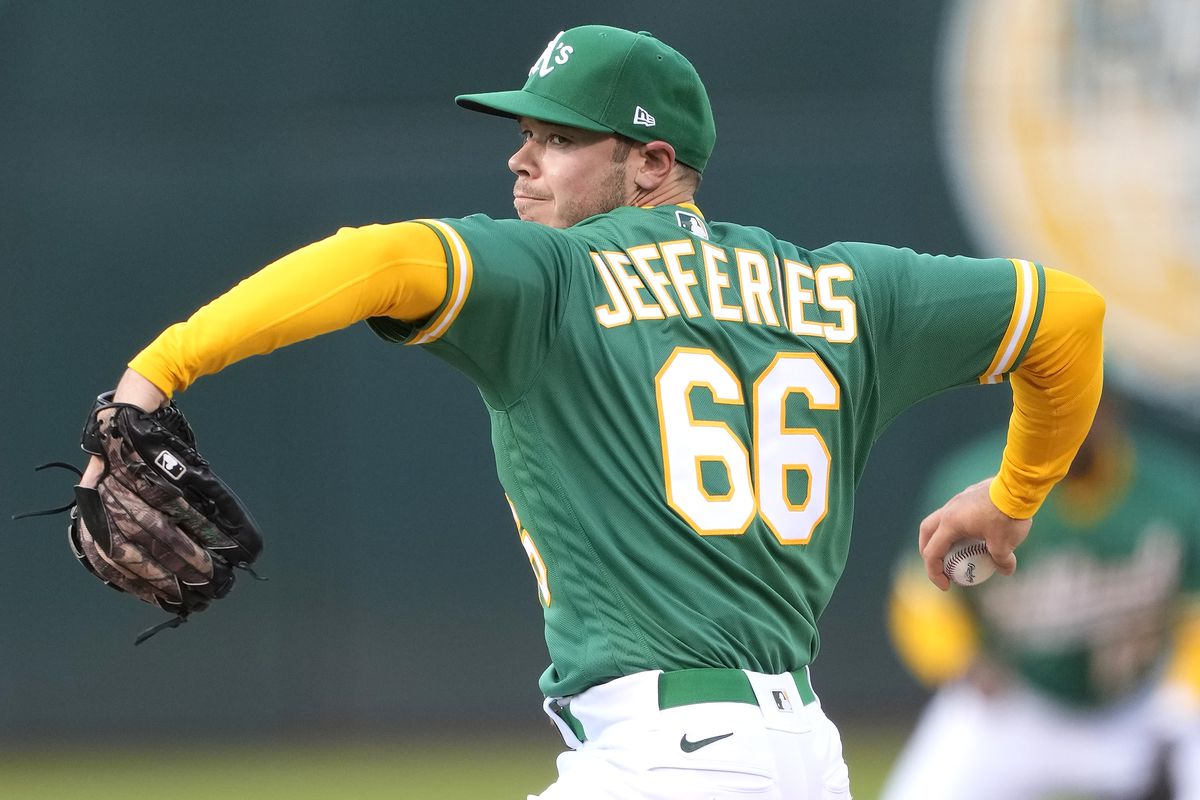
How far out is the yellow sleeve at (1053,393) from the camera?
2.94 meters

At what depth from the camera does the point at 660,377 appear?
2568 mm

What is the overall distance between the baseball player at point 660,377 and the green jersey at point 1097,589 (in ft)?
9.40

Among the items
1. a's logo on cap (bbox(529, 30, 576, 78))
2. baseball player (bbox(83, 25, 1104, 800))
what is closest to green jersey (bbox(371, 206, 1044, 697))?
baseball player (bbox(83, 25, 1104, 800))

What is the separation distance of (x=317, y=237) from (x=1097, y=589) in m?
3.43

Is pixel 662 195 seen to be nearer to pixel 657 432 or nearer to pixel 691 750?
pixel 657 432

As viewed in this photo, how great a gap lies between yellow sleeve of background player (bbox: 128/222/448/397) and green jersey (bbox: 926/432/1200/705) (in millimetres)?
3772

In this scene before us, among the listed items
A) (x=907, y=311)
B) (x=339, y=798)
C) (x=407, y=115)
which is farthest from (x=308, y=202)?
(x=907, y=311)

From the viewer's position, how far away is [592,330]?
2537 millimetres

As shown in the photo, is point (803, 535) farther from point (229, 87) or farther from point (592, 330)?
point (229, 87)

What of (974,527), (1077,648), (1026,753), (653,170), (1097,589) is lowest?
(1026,753)

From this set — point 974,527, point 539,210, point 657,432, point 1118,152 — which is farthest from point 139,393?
point 1118,152

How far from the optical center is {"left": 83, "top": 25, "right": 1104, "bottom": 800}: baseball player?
8.00 ft

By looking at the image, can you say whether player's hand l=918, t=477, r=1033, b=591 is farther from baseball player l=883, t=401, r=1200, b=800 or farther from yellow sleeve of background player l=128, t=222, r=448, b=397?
baseball player l=883, t=401, r=1200, b=800

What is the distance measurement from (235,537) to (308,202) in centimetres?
499
